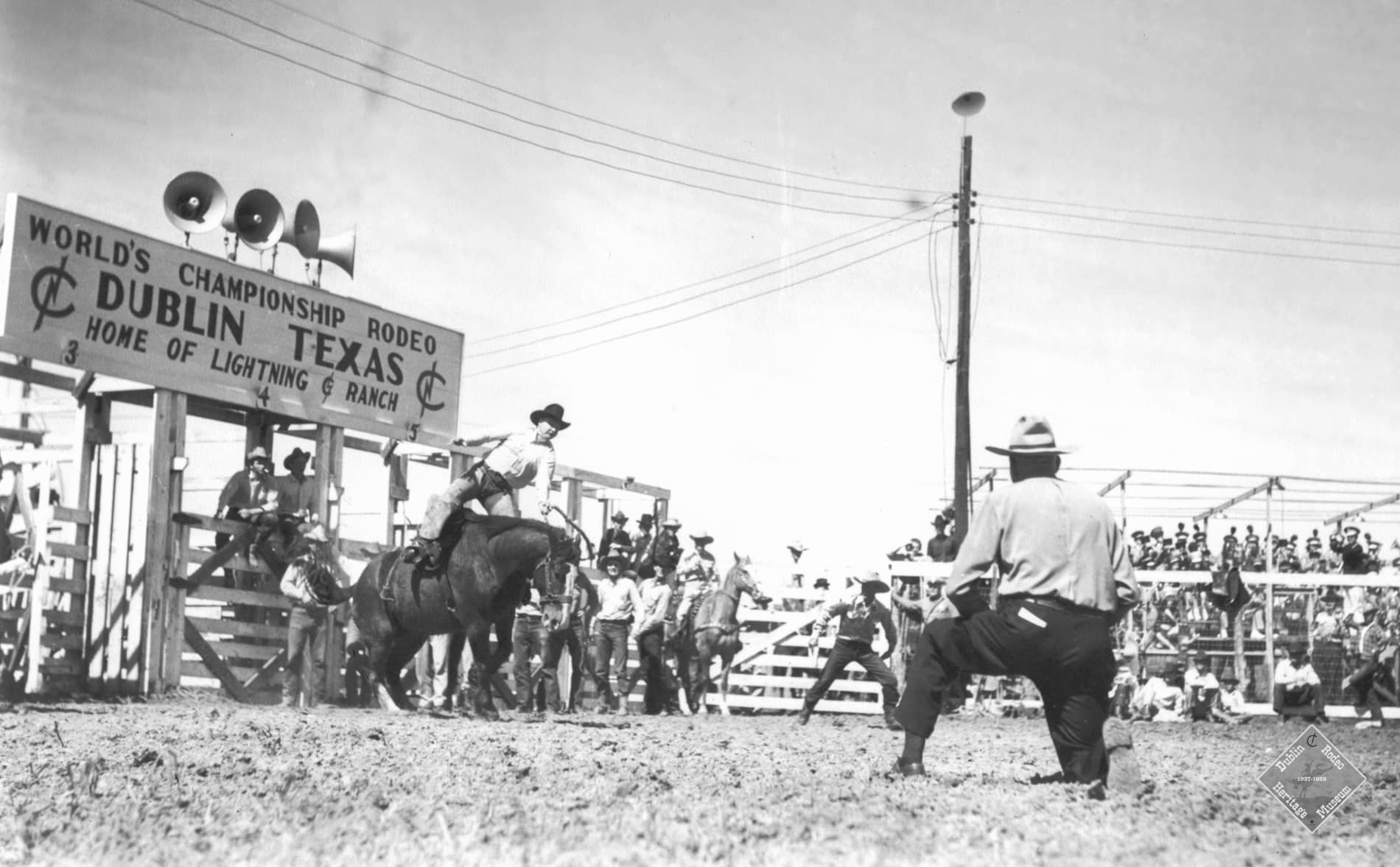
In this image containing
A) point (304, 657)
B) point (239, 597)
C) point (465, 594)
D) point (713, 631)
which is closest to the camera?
point (465, 594)

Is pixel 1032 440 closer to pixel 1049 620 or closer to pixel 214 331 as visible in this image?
pixel 1049 620

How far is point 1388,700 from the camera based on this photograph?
22.5 meters

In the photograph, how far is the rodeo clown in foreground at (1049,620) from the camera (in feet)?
22.4

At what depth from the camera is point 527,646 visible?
17.6m

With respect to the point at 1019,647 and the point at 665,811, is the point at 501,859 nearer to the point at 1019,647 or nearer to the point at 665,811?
the point at 665,811

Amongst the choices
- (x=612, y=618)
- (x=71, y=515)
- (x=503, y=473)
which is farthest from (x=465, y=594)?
(x=612, y=618)

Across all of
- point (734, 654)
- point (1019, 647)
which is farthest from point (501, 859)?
point (734, 654)

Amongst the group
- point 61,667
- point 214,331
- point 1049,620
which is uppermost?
point 214,331

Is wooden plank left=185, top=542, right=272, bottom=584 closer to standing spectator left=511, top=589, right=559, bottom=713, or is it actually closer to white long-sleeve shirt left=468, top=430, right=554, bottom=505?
standing spectator left=511, top=589, right=559, bottom=713

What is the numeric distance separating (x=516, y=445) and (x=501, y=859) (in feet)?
29.3

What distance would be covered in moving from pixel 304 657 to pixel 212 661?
985 mm

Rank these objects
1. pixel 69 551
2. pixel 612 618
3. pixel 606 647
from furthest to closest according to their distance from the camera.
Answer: pixel 606 647 < pixel 612 618 < pixel 69 551

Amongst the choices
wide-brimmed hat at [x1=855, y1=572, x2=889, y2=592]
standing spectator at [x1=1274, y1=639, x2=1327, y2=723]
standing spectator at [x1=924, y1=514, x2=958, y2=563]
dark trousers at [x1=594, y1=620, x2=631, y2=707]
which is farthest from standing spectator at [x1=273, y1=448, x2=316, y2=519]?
standing spectator at [x1=1274, y1=639, x2=1327, y2=723]

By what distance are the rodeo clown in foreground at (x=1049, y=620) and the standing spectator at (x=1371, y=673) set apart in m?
15.7
